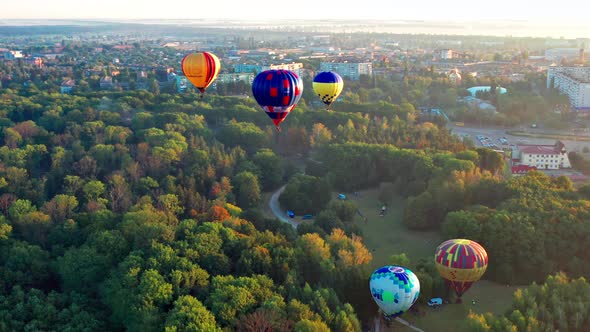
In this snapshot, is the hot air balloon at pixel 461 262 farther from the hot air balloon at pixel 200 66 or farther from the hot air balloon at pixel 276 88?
the hot air balloon at pixel 200 66

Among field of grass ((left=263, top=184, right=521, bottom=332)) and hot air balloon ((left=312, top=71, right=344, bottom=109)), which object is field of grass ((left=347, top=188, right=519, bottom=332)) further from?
hot air balloon ((left=312, top=71, right=344, bottom=109))

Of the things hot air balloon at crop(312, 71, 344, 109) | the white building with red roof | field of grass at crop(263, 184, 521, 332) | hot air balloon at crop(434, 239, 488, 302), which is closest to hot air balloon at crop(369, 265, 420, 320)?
field of grass at crop(263, 184, 521, 332)

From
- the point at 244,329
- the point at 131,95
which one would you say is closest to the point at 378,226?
the point at 244,329

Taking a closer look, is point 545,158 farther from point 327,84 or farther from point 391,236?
point 327,84

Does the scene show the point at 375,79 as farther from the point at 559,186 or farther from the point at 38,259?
the point at 38,259

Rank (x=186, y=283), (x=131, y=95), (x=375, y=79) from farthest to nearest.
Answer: (x=375, y=79) < (x=131, y=95) < (x=186, y=283)

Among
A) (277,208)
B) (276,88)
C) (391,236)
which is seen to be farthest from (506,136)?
(276,88)
